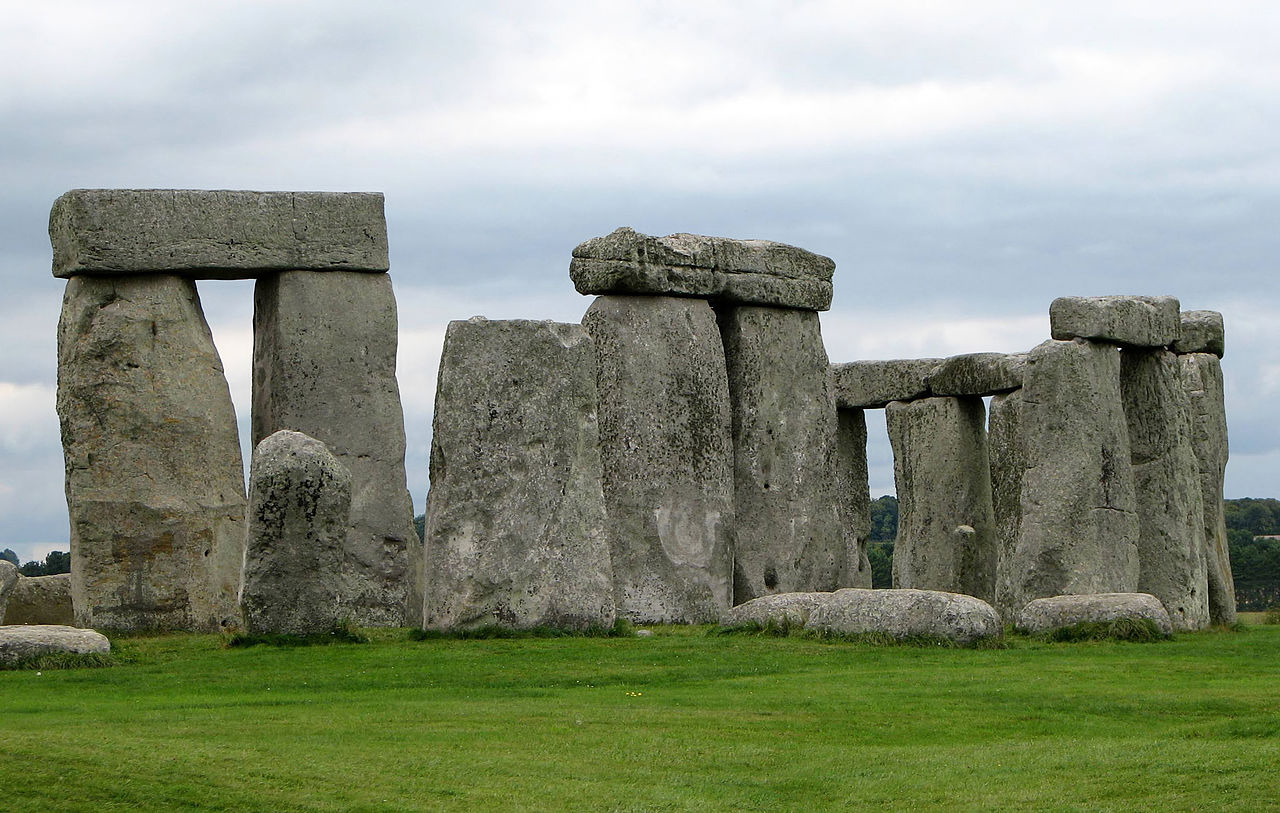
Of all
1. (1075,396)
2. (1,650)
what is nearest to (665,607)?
(1075,396)

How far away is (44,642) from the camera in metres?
14.4

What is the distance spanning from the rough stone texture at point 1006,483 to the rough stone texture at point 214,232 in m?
6.88

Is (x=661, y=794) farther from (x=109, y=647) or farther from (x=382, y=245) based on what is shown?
(x=382, y=245)

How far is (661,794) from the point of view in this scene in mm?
9047

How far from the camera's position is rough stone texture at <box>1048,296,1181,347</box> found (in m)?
18.7

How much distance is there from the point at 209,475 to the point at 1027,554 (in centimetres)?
817

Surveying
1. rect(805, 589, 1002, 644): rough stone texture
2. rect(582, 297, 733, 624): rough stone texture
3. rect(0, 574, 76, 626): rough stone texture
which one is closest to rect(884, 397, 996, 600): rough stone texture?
rect(582, 297, 733, 624): rough stone texture

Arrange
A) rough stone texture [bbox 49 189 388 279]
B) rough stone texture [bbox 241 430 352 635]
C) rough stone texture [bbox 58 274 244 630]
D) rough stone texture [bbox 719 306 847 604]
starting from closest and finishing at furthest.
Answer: rough stone texture [bbox 241 430 352 635] → rough stone texture [bbox 58 274 244 630] → rough stone texture [bbox 49 189 388 279] → rough stone texture [bbox 719 306 847 604]

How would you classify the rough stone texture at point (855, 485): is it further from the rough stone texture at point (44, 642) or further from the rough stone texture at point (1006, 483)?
the rough stone texture at point (44, 642)

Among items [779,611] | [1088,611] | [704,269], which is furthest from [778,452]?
[1088,611]

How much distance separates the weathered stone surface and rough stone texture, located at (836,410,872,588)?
30cm

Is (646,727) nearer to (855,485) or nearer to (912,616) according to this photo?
(912,616)

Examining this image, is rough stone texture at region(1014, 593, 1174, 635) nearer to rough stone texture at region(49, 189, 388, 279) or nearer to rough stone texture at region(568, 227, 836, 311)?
rough stone texture at region(568, 227, 836, 311)

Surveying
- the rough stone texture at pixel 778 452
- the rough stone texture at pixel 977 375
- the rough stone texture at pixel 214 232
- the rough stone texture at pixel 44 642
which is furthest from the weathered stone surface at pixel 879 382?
the rough stone texture at pixel 44 642
